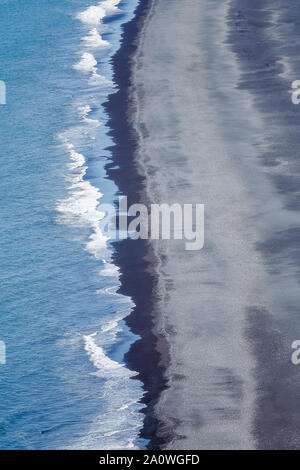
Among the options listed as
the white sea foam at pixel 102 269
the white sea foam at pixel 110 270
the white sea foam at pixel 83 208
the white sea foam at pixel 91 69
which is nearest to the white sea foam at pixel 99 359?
the white sea foam at pixel 102 269

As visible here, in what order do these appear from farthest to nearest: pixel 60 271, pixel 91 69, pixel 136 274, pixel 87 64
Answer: pixel 87 64 < pixel 91 69 < pixel 60 271 < pixel 136 274

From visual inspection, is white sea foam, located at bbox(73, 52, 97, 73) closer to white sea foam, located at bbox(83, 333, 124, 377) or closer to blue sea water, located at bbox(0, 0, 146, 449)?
blue sea water, located at bbox(0, 0, 146, 449)

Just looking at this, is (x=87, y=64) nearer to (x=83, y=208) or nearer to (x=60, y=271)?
(x=83, y=208)

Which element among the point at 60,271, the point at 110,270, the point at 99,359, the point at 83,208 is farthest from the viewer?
the point at 83,208

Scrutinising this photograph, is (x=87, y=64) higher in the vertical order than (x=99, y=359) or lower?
higher

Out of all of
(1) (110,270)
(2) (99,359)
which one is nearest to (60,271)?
(1) (110,270)

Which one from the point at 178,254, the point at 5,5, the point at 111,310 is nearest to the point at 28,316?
the point at 111,310

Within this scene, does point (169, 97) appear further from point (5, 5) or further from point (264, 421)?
point (5, 5)
